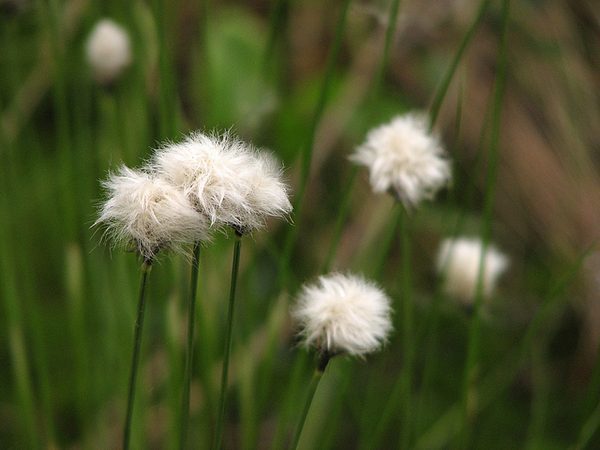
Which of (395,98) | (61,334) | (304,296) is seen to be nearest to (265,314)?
(61,334)

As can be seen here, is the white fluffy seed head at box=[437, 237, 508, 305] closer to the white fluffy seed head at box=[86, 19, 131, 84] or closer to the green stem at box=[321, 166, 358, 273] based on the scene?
the green stem at box=[321, 166, 358, 273]

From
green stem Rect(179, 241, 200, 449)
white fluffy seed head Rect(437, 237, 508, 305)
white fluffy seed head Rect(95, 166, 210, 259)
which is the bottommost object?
green stem Rect(179, 241, 200, 449)

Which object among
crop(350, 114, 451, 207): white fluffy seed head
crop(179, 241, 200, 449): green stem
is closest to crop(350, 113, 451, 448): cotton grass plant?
crop(350, 114, 451, 207): white fluffy seed head

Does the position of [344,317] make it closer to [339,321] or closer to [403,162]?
[339,321]

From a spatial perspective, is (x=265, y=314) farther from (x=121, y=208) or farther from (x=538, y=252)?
(x=121, y=208)

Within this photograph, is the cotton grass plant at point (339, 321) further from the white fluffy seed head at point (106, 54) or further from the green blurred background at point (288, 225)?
the white fluffy seed head at point (106, 54)

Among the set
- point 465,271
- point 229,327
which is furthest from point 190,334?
point 465,271

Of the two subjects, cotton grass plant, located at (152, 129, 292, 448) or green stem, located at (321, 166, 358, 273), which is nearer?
cotton grass plant, located at (152, 129, 292, 448)
